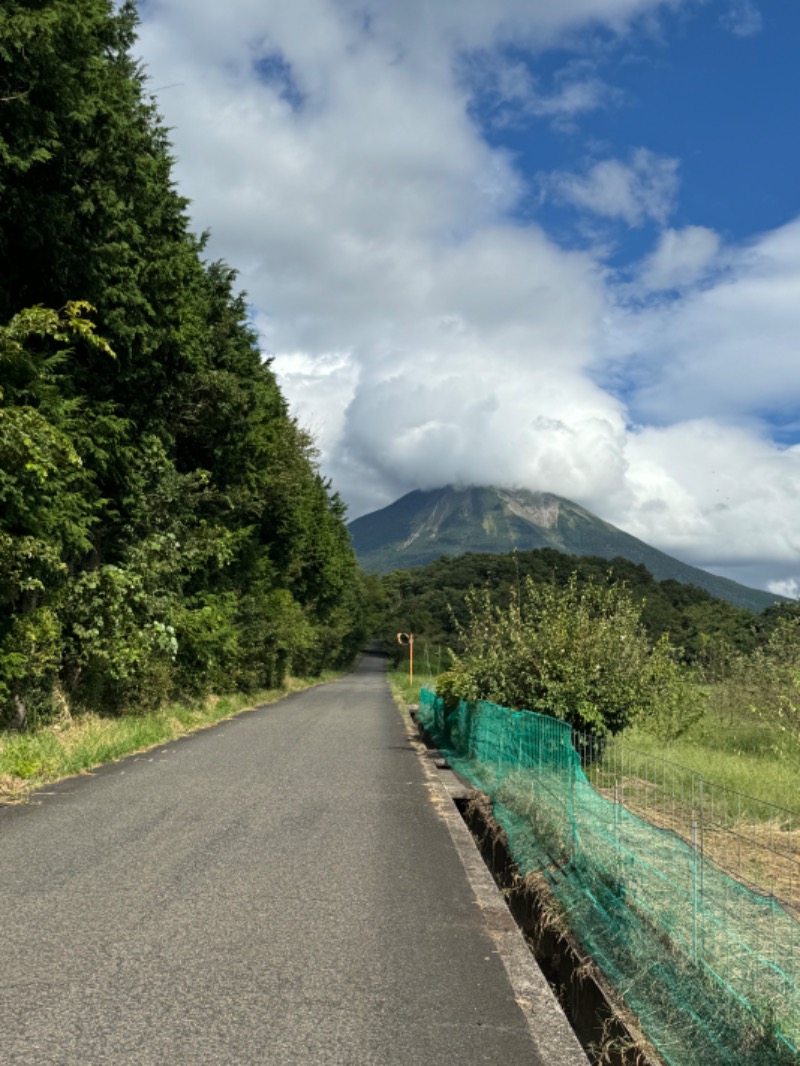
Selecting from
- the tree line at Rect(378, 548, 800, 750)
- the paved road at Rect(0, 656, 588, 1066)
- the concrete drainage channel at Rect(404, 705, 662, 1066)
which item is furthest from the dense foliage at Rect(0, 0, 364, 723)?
the concrete drainage channel at Rect(404, 705, 662, 1066)

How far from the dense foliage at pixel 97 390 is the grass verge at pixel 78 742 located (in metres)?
0.63

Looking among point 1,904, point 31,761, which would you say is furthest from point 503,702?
point 1,904

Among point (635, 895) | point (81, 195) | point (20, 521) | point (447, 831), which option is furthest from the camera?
point (81, 195)

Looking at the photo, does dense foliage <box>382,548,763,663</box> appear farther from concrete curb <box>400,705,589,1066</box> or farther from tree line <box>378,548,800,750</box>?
concrete curb <box>400,705,589,1066</box>

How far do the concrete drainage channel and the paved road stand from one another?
119 mm

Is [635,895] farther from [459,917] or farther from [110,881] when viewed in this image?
[110,881]

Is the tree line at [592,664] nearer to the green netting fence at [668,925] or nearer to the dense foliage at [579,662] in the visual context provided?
the dense foliage at [579,662]

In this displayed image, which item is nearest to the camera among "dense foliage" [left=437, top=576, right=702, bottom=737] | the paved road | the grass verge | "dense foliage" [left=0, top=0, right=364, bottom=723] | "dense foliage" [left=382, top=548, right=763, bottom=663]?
the paved road

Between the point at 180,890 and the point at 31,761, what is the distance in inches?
203

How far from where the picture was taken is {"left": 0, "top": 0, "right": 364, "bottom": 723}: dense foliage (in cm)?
1054

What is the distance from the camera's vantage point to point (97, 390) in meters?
14.4

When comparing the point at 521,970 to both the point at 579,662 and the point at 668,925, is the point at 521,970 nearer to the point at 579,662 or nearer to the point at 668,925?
the point at 668,925

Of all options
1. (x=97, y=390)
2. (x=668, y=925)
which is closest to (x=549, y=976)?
(x=668, y=925)

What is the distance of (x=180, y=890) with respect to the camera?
5.65 meters
